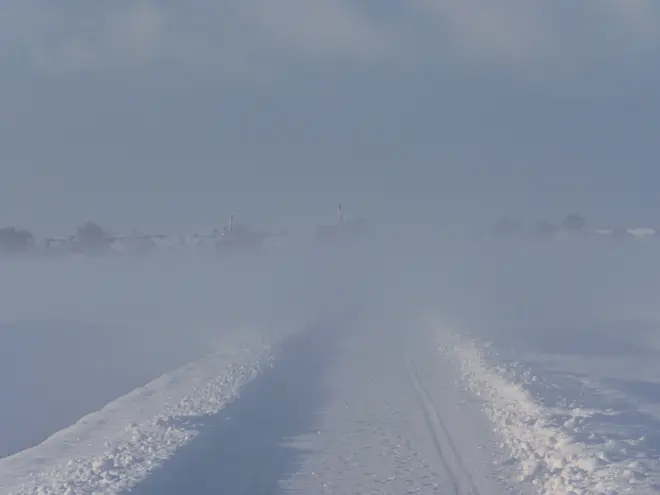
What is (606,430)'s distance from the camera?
13.1 meters

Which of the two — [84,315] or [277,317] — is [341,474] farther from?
[84,315]

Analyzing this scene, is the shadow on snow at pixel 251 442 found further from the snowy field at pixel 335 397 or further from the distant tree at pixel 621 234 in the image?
the distant tree at pixel 621 234

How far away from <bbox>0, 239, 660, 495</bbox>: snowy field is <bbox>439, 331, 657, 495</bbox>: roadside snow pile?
40 millimetres

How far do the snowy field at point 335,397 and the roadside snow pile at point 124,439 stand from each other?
2.1 inches

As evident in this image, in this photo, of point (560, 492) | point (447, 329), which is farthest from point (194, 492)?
point (447, 329)

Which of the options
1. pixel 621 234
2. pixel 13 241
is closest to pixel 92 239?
pixel 13 241

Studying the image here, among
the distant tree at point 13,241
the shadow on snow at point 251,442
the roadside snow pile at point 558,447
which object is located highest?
the distant tree at point 13,241

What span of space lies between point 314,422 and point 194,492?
4217 millimetres

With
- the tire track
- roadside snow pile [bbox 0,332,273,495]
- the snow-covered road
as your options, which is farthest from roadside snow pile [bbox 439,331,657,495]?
roadside snow pile [bbox 0,332,273,495]

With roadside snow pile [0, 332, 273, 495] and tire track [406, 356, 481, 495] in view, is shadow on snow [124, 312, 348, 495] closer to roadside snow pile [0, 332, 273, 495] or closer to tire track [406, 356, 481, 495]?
roadside snow pile [0, 332, 273, 495]

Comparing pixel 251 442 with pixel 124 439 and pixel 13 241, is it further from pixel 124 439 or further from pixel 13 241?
pixel 13 241

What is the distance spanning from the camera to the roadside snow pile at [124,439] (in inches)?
436

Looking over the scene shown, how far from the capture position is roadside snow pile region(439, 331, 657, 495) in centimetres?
1024

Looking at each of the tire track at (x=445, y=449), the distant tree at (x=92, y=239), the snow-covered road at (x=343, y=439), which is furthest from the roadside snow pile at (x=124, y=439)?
the distant tree at (x=92, y=239)
